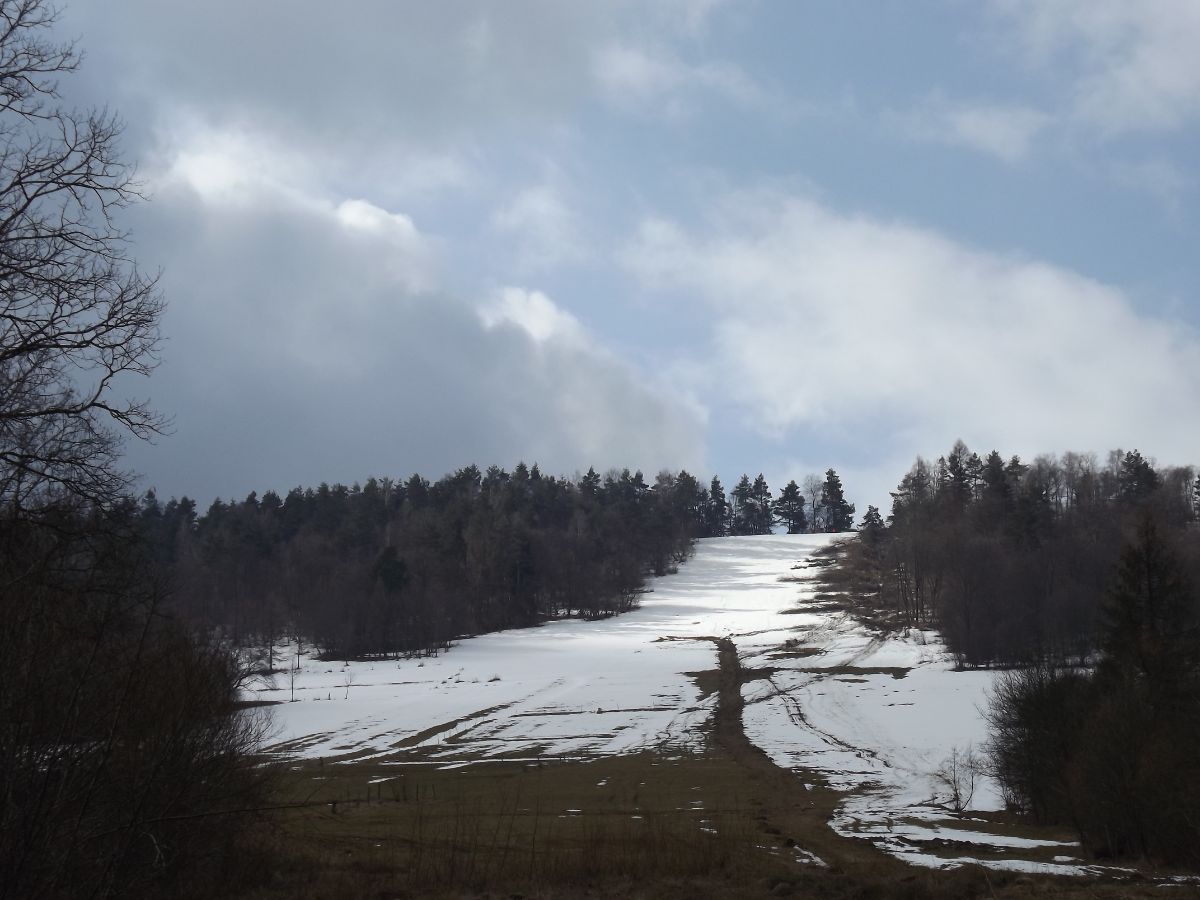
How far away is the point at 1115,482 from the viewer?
447ft

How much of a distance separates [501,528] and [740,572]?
4762cm

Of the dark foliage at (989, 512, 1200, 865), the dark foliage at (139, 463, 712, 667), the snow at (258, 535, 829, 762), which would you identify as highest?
the dark foliage at (139, 463, 712, 667)

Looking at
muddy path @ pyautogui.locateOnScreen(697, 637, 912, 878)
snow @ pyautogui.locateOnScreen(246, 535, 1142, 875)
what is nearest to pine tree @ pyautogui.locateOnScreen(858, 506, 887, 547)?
snow @ pyautogui.locateOnScreen(246, 535, 1142, 875)

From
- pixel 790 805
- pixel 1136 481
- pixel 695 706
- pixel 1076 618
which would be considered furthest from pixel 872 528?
pixel 790 805

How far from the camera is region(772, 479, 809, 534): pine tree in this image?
195500 mm

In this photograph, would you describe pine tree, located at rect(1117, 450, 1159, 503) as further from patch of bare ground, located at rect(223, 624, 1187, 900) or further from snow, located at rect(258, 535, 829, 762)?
patch of bare ground, located at rect(223, 624, 1187, 900)

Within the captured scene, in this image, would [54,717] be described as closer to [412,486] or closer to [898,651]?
[898,651]

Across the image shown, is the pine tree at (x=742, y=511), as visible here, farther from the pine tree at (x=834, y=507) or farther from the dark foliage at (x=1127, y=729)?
the dark foliage at (x=1127, y=729)

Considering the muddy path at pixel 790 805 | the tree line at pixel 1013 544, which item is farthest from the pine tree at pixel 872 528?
the muddy path at pixel 790 805

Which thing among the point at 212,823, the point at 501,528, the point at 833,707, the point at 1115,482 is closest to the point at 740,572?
the point at 501,528

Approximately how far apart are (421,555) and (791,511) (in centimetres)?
9940

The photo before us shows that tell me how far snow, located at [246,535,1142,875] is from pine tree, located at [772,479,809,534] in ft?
258

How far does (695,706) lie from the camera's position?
5881cm

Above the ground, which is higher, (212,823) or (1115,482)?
(1115,482)
